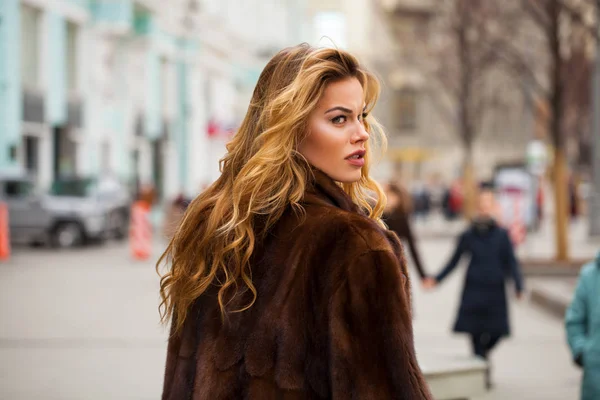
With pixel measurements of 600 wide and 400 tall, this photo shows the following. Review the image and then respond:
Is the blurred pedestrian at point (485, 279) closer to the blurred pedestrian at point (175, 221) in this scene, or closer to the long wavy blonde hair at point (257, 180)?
the blurred pedestrian at point (175, 221)

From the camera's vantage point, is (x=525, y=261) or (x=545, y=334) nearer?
(x=545, y=334)

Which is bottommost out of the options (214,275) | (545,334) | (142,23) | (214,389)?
(545,334)

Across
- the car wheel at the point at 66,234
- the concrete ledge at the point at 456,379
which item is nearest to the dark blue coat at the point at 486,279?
the concrete ledge at the point at 456,379

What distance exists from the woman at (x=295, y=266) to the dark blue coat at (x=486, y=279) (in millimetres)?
5709

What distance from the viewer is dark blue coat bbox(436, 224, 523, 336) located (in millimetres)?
8391

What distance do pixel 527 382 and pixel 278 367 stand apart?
6.35m

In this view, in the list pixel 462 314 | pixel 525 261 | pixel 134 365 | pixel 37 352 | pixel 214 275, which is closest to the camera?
pixel 214 275

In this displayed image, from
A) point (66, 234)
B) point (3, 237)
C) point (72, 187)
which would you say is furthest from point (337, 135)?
point (72, 187)

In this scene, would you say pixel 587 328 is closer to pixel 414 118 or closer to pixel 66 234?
pixel 66 234

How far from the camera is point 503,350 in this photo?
1031 cm

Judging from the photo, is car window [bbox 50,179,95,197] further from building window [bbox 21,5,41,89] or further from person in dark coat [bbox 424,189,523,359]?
person in dark coat [bbox 424,189,523,359]

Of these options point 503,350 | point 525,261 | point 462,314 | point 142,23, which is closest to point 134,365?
point 462,314

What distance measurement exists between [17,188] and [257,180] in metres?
21.5

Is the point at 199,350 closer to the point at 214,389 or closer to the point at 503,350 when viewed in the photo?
the point at 214,389
